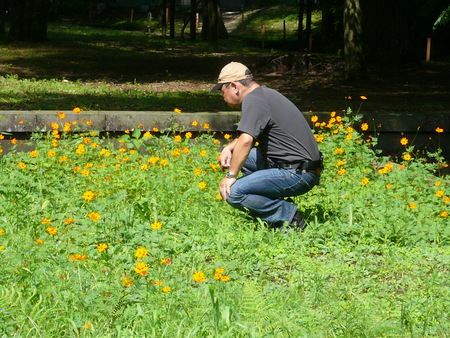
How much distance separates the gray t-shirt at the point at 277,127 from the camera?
5.92 m

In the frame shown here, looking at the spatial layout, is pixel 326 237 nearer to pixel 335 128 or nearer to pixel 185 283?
pixel 185 283

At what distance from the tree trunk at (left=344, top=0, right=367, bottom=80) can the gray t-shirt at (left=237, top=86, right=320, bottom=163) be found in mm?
8244

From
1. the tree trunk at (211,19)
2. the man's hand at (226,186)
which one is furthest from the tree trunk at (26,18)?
the man's hand at (226,186)

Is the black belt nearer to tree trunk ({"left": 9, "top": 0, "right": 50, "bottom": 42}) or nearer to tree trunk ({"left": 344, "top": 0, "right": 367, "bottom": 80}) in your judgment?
tree trunk ({"left": 344, "top": 0, "right": 367, "bottom": 80})

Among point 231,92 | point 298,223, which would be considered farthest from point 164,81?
point 298,223

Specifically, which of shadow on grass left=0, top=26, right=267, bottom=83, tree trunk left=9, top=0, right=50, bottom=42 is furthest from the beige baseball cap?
tree trunk left=9, top=0, right=50, bottom=42

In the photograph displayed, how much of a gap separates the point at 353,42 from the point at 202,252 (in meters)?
9.37

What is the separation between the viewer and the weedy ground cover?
406 cm

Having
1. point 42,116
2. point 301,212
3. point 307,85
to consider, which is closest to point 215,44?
point 307,85

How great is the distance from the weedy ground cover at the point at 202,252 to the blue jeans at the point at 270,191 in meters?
0.13

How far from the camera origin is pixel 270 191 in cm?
611

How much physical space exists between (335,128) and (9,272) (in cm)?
511

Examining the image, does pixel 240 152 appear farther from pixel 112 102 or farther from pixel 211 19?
pixel 211 19

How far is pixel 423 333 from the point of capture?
4137 millimetres
